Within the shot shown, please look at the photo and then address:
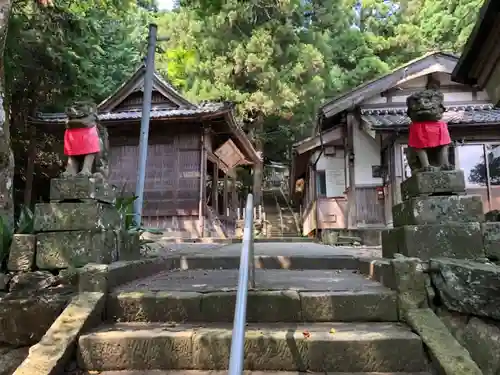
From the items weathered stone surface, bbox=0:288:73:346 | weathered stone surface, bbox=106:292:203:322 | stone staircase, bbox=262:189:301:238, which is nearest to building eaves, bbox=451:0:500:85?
weathered stone surface, bbox=106:292:203:322

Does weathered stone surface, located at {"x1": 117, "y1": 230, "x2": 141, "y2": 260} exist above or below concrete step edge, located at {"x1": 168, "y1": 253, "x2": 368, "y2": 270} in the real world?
above

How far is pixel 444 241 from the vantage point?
3.39 m

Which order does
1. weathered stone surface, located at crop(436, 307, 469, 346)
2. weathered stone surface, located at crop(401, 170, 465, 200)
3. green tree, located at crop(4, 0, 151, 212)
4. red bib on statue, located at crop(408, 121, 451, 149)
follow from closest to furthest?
weathered stone surface, located at crop(436, 307, 469, 346) < weathered stone surface, located at crop(401, 170, 465, 200) < red bib on statue, located at crop(408, 121, 451, 149) < green tree, located at crop(4, 0, 151, 212)

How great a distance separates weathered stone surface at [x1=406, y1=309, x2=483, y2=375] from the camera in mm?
2342

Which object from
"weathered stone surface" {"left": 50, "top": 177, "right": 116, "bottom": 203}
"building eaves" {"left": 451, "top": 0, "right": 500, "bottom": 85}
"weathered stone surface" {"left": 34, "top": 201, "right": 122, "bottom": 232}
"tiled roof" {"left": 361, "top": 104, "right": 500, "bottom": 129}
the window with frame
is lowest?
"weathered stone surface" {"left": 34, "top": 201, "right": 122, "bottom": 232}

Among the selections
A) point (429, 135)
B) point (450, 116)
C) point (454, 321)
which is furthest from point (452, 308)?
point (450, 116)

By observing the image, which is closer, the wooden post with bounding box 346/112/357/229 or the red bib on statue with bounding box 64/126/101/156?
the red bib on statue with bounding box 64/126/101/156

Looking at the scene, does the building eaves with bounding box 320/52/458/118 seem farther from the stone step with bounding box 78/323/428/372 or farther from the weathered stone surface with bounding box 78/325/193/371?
the weathered stone surface with bounding box 78/325/193/371

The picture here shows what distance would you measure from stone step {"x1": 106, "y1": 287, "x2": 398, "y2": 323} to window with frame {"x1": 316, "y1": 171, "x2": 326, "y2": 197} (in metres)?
11.7

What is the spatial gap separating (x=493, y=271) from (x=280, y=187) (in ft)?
98.6

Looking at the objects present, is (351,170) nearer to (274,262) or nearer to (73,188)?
(274,262)

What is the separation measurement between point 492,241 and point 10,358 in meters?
4.07

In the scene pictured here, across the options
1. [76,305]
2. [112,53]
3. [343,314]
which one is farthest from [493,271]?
[112,53]

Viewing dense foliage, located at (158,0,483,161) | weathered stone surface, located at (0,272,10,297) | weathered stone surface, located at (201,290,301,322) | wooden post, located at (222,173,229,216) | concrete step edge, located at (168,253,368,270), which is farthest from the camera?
dense foliage, located at (158,0,483,161)
